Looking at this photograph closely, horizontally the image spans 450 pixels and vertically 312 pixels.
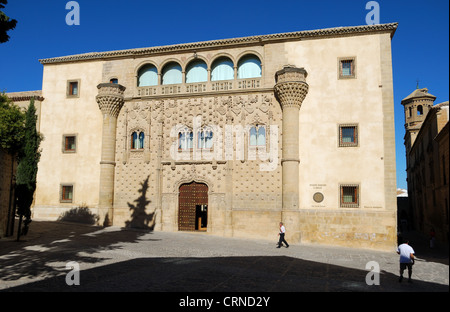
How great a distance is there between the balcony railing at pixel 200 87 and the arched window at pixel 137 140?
2.55 m

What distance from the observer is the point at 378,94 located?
64.2 feet

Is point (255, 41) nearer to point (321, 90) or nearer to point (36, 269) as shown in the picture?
point (321, 90)

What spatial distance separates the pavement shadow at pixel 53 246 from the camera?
11156 mm

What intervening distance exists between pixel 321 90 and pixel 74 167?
16.4 metres

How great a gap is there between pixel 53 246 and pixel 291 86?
558 inches

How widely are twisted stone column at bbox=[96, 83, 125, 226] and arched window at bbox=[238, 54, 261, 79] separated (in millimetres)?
7808

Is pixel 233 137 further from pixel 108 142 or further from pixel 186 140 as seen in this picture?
pixel 108 142

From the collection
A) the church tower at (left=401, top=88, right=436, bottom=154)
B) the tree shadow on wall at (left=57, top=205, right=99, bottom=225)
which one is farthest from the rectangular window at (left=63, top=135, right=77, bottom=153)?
the church tower at (left=401, top=88, right=436, bottom=154)

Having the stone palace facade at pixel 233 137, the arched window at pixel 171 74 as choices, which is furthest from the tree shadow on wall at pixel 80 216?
the arched window at pixel 171 74

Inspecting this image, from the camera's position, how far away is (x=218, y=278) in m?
10.1

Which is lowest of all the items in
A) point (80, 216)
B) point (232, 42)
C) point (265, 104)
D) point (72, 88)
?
point (80, 216)

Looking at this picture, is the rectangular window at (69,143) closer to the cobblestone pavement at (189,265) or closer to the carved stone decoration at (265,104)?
the cobblestone pavement at (189,265)

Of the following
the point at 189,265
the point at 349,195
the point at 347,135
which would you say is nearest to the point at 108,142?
the point at 189,265

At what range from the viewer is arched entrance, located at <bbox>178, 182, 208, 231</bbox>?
71.3 feet
